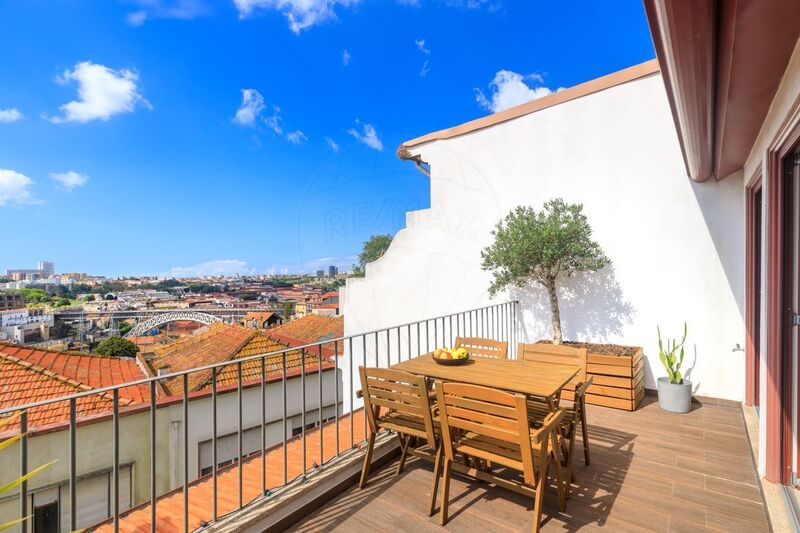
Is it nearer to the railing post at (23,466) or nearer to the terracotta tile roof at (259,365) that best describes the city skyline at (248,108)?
the railing post at (23,466)

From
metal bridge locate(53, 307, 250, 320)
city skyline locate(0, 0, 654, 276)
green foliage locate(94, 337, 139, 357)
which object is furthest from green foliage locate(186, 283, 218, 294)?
green foliage locate(94, 337, 139, 357)

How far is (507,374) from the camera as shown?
A: 257 cm

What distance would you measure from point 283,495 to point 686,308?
14.4 ft

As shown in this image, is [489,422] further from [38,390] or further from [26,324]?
[26,324]

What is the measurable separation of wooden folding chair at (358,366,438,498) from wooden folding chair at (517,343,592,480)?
2.56 feet

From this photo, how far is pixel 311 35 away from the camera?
19.6 m

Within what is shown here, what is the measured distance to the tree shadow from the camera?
457 centimetres

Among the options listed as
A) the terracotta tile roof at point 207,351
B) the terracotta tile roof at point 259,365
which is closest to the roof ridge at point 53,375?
the terracotta tile roof at point 259,365

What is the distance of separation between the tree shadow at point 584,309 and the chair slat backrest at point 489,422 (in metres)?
3.13

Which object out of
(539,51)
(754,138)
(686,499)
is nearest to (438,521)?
(686,499)

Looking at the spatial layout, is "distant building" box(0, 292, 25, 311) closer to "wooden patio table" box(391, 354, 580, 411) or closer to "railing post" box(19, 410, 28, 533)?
"railing post" box(19, 410, 28, 533)

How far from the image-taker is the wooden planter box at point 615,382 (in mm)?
3838

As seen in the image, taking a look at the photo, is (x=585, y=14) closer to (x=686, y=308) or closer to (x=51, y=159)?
(x=686, y=308)

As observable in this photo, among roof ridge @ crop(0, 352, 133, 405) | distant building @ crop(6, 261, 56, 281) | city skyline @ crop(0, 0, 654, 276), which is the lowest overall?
roof ridge @ crop(0, 352, 133, 405)
